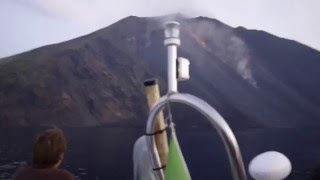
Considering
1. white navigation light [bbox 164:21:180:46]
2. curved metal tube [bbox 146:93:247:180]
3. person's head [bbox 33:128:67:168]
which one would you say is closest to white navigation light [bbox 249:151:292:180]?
curved metal tube [bbox 146:93:247:180]

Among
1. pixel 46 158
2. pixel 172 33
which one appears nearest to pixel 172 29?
pixel 172 33

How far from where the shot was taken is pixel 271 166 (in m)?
2.28

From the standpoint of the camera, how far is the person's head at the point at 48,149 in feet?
9.04

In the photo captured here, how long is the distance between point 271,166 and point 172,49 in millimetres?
858

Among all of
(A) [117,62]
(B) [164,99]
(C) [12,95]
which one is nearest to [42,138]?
(B) [164,99]

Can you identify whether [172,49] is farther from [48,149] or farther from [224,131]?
[48,149]

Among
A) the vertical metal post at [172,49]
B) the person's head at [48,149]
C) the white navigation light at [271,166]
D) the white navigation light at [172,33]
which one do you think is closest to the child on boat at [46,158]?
the person's head at [48,149]

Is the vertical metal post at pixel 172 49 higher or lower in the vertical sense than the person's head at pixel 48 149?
higher

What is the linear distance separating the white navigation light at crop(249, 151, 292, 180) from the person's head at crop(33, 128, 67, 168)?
1.17 meters

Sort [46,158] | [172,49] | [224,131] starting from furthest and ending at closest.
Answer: [46,158] → [172,49] → [224,131]

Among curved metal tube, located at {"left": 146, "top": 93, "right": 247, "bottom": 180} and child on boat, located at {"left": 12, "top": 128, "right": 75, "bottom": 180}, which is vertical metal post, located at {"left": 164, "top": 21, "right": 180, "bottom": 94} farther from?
child on boat, located at {"left": 12, "top": 128, "right": 75, "bottom": 180}

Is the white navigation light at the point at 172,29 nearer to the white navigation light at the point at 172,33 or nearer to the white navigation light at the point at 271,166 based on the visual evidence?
the white navigation light at the point at 172,33

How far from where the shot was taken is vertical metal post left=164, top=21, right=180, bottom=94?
2.64 meters

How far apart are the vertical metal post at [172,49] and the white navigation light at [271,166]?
2.04 ft
